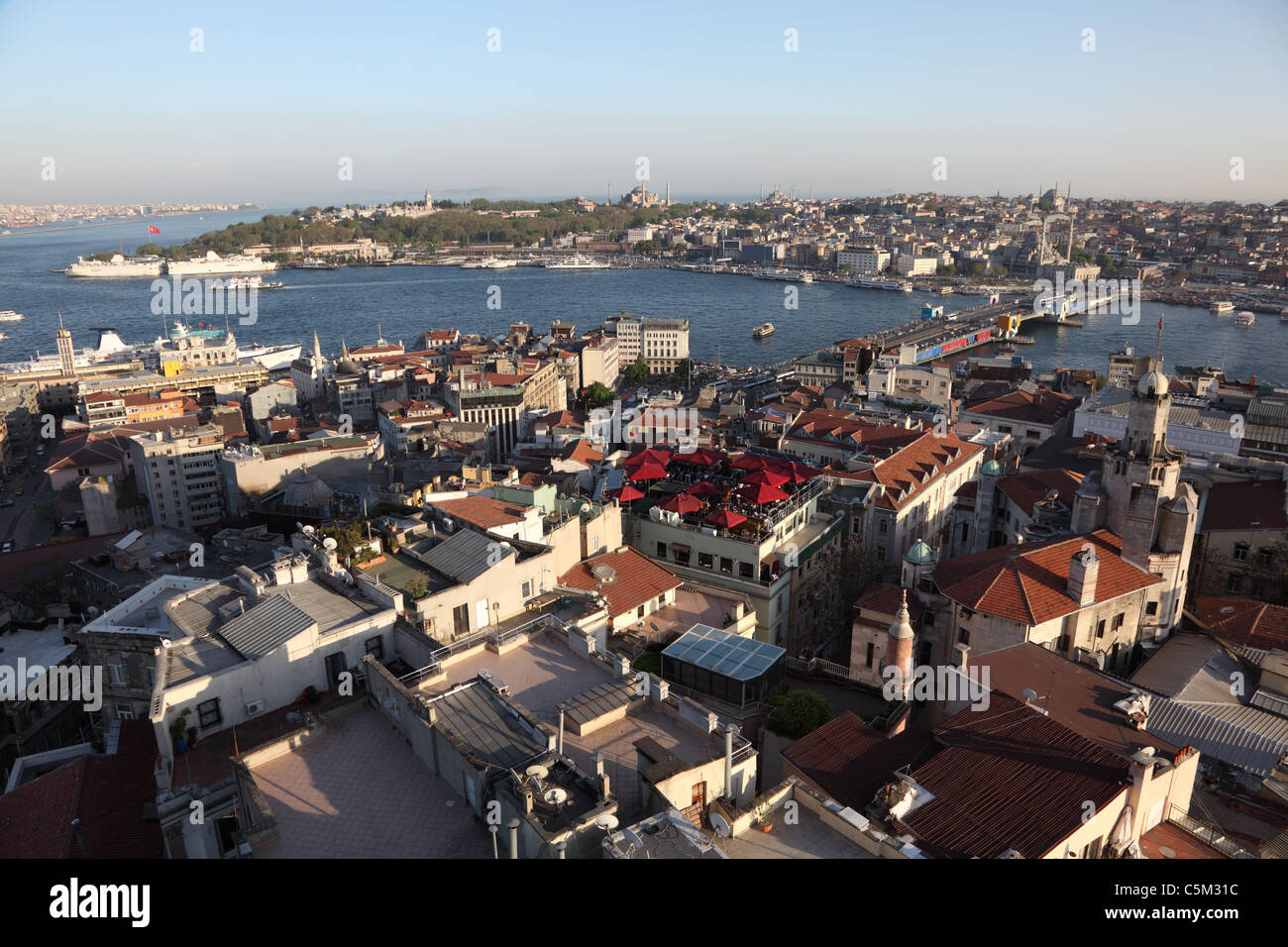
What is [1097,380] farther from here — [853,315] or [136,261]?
[136,261]

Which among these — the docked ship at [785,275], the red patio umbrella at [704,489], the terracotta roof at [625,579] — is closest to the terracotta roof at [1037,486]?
the red patio umbrella at [704,489]

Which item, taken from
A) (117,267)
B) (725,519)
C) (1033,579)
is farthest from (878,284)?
(117,267)

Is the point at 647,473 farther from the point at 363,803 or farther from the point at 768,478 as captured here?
the point at 363,803

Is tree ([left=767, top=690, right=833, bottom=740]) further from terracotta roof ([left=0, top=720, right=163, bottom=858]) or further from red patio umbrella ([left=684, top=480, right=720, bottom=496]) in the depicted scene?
red patio umbrella ([left=684, top=480, right=720, bottom=496])

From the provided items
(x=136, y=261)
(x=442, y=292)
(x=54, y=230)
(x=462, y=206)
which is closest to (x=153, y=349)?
(x=442, y=292)

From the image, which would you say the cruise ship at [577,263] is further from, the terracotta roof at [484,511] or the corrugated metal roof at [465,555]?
A: the corrugated metal roof at [465,555]

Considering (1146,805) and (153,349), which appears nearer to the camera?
(1146,805)

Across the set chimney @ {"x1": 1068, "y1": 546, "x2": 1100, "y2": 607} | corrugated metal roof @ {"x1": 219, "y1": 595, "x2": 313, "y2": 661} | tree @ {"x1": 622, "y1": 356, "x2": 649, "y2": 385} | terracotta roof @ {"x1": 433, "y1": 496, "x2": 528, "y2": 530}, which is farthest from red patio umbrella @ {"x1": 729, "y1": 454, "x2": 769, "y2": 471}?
tree @ {"x1": 622, "y1": 356, "x2": 649, "y2": 385}
